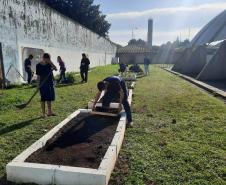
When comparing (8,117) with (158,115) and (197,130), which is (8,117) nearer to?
(158,115)

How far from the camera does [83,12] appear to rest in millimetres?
42219

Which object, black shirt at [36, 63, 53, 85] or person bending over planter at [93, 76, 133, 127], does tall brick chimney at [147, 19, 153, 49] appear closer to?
black shirt at [36, 63, 53, 85]

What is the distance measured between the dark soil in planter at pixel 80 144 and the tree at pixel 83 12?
36.3 metres

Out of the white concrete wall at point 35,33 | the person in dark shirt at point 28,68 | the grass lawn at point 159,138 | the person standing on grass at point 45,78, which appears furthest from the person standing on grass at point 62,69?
the person standing on grass at point 45,78

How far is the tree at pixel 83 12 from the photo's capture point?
39397 mm

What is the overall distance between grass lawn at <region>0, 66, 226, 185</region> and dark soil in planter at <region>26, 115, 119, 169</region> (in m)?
0.39

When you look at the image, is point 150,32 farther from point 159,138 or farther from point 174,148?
point 174,148

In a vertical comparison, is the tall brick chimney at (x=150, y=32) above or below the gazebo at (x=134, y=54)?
above

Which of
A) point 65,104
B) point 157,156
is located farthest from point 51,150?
point 65,104

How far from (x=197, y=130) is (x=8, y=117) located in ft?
15.6

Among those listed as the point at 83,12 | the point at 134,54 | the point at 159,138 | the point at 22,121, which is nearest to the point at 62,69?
the point at 22,121

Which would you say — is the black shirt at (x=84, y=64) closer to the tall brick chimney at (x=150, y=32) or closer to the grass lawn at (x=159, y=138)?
the grass lawn at (x=159, y=138)

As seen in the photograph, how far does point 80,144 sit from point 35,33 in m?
12.3

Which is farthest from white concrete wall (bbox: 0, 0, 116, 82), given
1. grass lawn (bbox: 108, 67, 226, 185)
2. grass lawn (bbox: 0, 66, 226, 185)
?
grass lawn (bbox: 108, 67, 226, 185)
